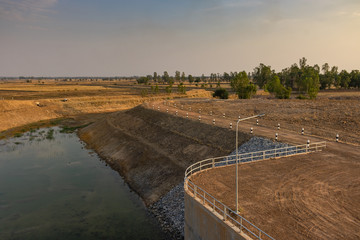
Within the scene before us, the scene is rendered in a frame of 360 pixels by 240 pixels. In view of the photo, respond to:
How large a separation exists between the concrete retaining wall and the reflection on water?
5.83 meters

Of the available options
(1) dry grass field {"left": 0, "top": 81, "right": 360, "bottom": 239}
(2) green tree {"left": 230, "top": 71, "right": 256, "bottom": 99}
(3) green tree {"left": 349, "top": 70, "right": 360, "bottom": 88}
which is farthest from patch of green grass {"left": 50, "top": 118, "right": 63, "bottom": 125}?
(3) green tree {"left": 349, "top": 70, "right": 360, "bottom": 88}

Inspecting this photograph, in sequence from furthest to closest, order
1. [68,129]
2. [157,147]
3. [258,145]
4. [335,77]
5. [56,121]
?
[335,77], [56,121], [68,129], [157,147], [258,145]

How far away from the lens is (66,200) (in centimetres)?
3059

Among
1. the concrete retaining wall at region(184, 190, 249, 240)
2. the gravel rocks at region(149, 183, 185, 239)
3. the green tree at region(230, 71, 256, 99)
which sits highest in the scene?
the green tree at region(230, 71, 256, 99)

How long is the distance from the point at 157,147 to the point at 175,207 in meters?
16.8

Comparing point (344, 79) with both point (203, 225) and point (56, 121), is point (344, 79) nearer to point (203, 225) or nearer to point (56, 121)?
point (56, 121)

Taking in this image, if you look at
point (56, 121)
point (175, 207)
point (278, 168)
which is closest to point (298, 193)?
point (278, 168)

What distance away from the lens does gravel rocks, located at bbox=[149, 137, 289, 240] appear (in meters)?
23.7

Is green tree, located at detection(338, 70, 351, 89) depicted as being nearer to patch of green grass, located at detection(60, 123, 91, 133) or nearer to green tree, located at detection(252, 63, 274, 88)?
green tree, located at detection(252, 63, 274, 88)

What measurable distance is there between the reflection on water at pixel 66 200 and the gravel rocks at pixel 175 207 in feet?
3.29

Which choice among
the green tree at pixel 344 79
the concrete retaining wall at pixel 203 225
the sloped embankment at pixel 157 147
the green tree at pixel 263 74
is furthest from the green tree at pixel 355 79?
the concrete retaining wall at pixel 203 225

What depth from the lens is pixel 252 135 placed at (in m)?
34.8

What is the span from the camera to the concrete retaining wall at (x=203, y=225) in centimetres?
1489

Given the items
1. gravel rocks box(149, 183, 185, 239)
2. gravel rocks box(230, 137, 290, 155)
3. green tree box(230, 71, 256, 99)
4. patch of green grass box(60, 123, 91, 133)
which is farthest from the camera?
green tree box(230, 71, 256, 99)
